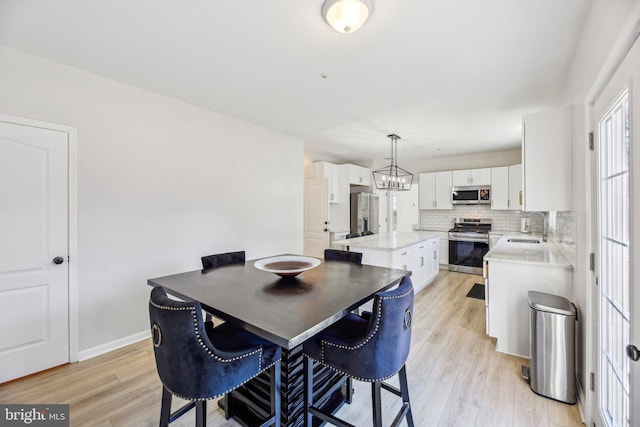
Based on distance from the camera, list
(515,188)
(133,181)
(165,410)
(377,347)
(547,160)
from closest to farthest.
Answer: (377,347)
(165,410)
(547,160)
(133,181)
(515,188)

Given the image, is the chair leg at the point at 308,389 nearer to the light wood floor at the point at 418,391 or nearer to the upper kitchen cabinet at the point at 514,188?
the light wood floor at the point at 418,391

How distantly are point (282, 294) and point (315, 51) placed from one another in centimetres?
185

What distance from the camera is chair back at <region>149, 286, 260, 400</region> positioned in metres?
1.13

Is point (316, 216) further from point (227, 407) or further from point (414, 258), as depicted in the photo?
point (227, 407)

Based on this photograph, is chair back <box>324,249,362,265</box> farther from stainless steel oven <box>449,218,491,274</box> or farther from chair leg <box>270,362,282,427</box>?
stainless steel oven <box>449,218,491,274</box>

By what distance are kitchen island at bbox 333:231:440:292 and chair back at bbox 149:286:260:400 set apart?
8.51 feet

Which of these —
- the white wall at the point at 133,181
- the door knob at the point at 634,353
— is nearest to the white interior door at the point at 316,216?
the white wall at the point at 133,181

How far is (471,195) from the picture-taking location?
18.6ft

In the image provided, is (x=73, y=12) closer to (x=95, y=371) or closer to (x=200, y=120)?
(x=200, y=120)

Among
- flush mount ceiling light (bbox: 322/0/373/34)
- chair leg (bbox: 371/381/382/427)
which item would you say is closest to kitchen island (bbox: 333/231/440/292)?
chair leg (bbox: 371/381/382/427)

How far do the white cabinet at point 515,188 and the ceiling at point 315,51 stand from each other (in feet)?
6.91

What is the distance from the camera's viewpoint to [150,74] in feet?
8.18

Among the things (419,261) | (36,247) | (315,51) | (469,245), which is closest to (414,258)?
(419,261)

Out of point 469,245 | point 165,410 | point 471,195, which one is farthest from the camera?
point 471,195
